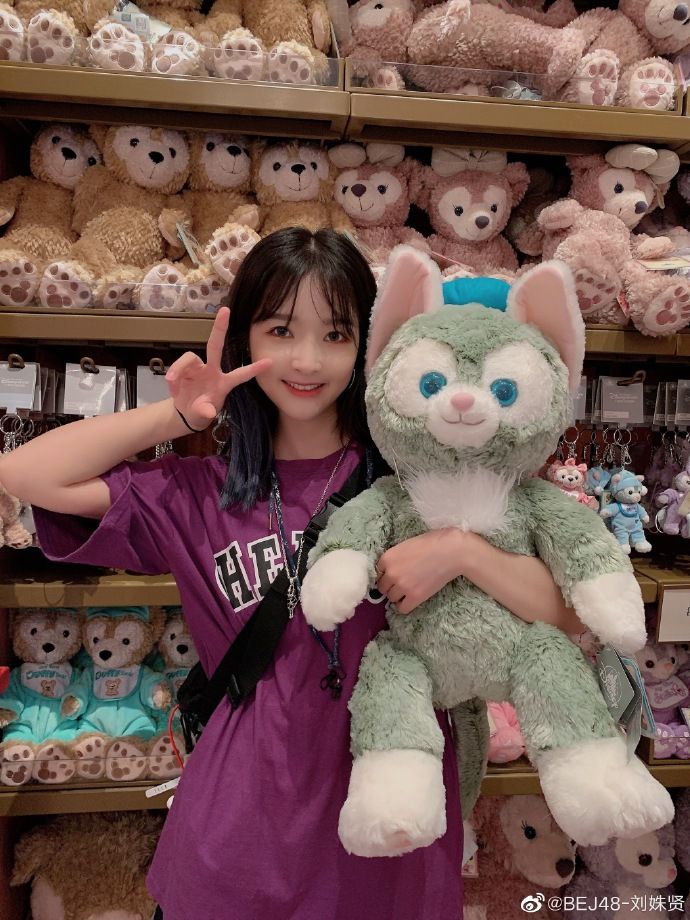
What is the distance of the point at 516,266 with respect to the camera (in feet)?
4.97

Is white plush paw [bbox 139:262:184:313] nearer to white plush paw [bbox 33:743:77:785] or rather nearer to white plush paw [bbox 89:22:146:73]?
white plush paw [bbox 89:22:146:73]

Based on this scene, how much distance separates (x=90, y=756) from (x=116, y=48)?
1.38 meters

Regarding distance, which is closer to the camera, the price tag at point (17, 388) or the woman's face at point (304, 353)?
the woman's face at point (304, 353)

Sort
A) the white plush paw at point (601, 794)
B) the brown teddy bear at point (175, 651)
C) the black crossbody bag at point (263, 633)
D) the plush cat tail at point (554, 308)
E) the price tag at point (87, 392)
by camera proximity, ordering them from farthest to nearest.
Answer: the brown teddy bear at point (175, 651)
the price tag at point (87, 392)
the black crossbody bag at point (263, 633)
the plush cat tail at point (554, 308)
the white plush paw at point (601, 794)

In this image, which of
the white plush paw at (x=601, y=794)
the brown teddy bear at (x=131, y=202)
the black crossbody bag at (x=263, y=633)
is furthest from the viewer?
the brown teddy bear at (x=131, y=202)

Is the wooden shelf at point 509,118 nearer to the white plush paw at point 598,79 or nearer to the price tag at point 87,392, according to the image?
the white plush paw at point 598,79

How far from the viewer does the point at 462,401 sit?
0.69 metres

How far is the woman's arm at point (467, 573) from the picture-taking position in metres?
0.76

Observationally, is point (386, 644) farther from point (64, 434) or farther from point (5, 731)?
point (5, 731)

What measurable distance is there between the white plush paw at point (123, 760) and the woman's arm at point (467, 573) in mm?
851

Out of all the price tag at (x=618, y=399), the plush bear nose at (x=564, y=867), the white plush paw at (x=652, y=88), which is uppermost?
the white plush paw at (x=652, y=88)

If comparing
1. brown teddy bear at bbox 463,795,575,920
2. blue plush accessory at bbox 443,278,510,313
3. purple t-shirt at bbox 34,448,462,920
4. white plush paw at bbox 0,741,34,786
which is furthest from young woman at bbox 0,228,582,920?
brown teddy bear at bbox 463,795,575,920

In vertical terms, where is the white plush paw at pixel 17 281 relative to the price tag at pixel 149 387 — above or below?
above

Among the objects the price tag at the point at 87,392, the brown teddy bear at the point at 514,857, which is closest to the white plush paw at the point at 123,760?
the price tag at the point at 87,392
